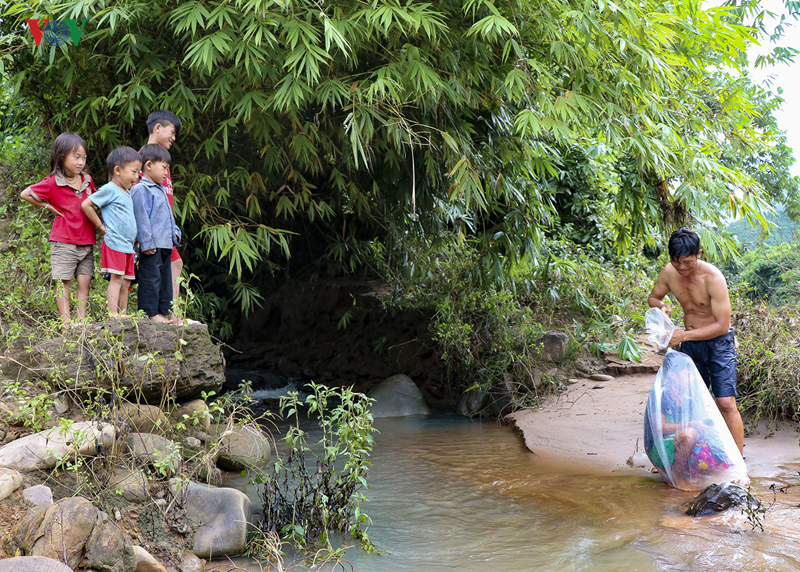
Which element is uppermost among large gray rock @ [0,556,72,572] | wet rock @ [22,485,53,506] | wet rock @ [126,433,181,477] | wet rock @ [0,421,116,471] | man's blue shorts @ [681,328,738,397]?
man's blue shorts @ [681,328,738,397]

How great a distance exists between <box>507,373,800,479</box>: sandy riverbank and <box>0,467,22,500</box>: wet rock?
360 cm

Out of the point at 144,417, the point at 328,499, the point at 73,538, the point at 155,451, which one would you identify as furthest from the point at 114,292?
the point at 328,499

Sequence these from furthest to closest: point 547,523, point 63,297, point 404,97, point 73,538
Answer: point 404,97 → point 63,297 → point 547,523 → point 73,538

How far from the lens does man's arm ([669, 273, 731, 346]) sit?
13.1 ft

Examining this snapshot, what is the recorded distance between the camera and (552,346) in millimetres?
7441

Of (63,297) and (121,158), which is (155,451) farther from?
(121,158)

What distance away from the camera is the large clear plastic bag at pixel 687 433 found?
12.7ft

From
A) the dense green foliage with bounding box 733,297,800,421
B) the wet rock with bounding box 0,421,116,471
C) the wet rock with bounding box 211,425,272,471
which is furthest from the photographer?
the dense green foliage with bounding box 733,297,800,421

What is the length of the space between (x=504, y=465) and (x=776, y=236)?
3.96m

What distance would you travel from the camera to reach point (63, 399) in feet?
12.8

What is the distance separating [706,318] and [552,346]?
3.34 m

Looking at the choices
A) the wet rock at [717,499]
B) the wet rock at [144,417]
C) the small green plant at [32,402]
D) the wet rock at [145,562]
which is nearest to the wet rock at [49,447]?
the small green plant at [32,402]

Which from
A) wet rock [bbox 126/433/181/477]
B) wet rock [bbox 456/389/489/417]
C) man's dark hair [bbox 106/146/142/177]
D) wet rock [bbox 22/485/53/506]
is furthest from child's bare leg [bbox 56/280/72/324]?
wet rock [bbox 456/389/489/417]

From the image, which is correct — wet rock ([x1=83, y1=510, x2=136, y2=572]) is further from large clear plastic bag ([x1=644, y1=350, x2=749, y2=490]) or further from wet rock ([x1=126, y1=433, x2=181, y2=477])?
large clear plastic bag ([x1=644, y1=350, x2=749, y2=490])
